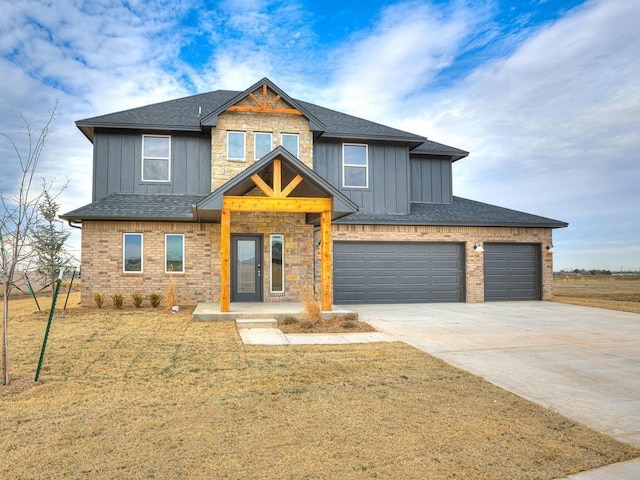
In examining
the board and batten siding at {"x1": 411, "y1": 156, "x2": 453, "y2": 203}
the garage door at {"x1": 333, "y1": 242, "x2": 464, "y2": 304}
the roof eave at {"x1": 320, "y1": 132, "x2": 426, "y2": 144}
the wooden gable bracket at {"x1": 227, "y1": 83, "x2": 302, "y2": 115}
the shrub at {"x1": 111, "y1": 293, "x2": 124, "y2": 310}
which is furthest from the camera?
the board and batten siding at {"x1": 411, "y1": 156, "x2": 453, "y2": 203}

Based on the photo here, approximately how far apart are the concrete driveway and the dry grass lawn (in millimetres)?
542

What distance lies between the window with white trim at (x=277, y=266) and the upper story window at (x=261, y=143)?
10.1 feet

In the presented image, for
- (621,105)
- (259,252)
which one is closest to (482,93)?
(621,105)

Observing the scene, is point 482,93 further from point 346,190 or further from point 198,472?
point 198,472

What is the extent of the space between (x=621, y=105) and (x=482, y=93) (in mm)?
4950

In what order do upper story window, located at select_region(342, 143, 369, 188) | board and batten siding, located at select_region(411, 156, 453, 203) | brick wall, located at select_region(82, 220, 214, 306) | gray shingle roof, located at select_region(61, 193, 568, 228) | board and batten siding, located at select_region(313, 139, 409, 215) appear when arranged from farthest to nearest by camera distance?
board and batten siding, located at select_region(411, 156, 453, 203) → upper story window, located at select_region(342, 143, 369, 188) → board and batten siding, located at select_region(313, 139, 409, 215) → brick wall, located at select_region(82, 220, 214, 306) → gray shingle roof, located at select_region(61, 193, 568, 228)

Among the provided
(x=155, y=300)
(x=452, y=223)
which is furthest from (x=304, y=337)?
(x=452, y=223)

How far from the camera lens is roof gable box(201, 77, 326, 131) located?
50.0 feet

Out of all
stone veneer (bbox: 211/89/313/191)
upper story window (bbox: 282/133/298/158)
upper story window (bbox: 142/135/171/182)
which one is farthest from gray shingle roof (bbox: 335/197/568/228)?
upper story window (bbox: 142/135/171/182)

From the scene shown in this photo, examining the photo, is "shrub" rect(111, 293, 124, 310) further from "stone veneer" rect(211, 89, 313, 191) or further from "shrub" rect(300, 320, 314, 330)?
"shrub" rect(300, 320, 314, 330)

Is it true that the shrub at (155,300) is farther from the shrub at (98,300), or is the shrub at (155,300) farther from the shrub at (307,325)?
the shrub at (307,325)

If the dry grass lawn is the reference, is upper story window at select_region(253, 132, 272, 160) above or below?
above

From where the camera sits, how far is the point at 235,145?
15.4 m

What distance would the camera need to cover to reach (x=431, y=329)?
10570 millimetres
